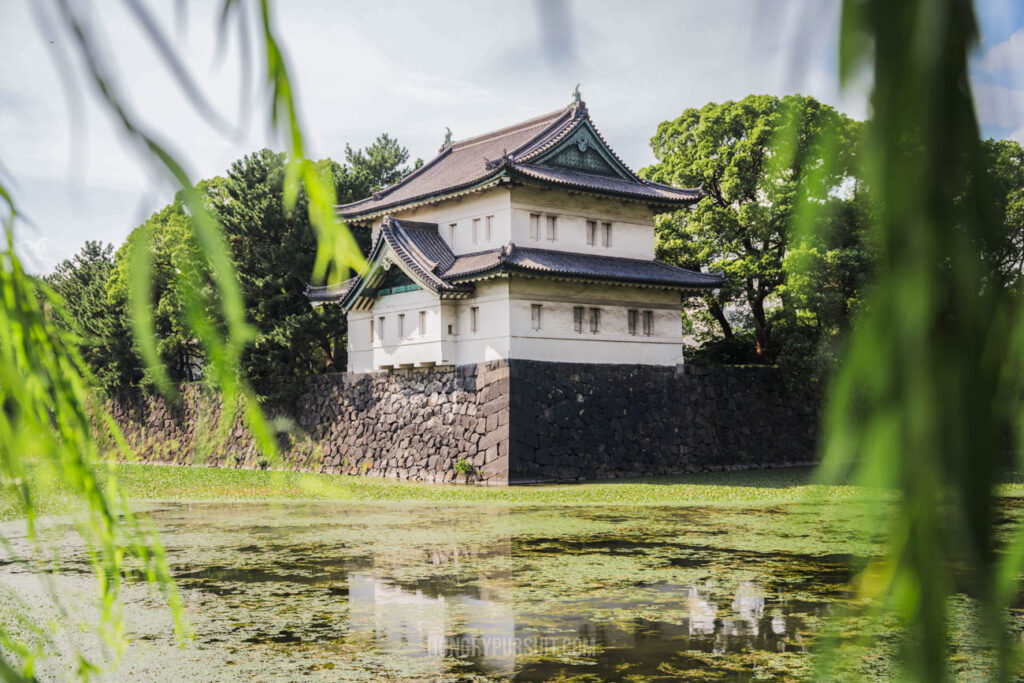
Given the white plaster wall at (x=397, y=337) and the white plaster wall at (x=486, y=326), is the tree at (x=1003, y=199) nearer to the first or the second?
the white plaster wall at (x=486, y=326)

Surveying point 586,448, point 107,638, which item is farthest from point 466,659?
point 586,448

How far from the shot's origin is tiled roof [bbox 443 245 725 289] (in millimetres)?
13531

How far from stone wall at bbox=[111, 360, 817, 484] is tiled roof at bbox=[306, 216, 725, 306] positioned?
57.2 inches

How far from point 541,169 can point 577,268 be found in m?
1.81

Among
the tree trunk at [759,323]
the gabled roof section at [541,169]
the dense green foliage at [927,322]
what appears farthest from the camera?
the tree trunk at [759,323]

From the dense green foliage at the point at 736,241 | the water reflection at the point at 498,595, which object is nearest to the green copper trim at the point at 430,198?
the dense green foliage at the point at 736,241

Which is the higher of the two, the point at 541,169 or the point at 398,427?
the point at 541,169

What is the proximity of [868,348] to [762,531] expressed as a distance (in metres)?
7.86

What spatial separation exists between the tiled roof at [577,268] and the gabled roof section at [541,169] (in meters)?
1.13

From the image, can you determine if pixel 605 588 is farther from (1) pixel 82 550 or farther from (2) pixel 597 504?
(2) pixel 597 504

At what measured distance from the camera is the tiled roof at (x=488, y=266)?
13719 millimetres

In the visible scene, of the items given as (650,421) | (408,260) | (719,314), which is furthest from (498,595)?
(719,314)

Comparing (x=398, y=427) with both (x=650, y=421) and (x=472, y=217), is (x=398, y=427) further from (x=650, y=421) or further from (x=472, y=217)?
Answer: (x=650, y=421)

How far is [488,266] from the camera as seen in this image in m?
13.5
